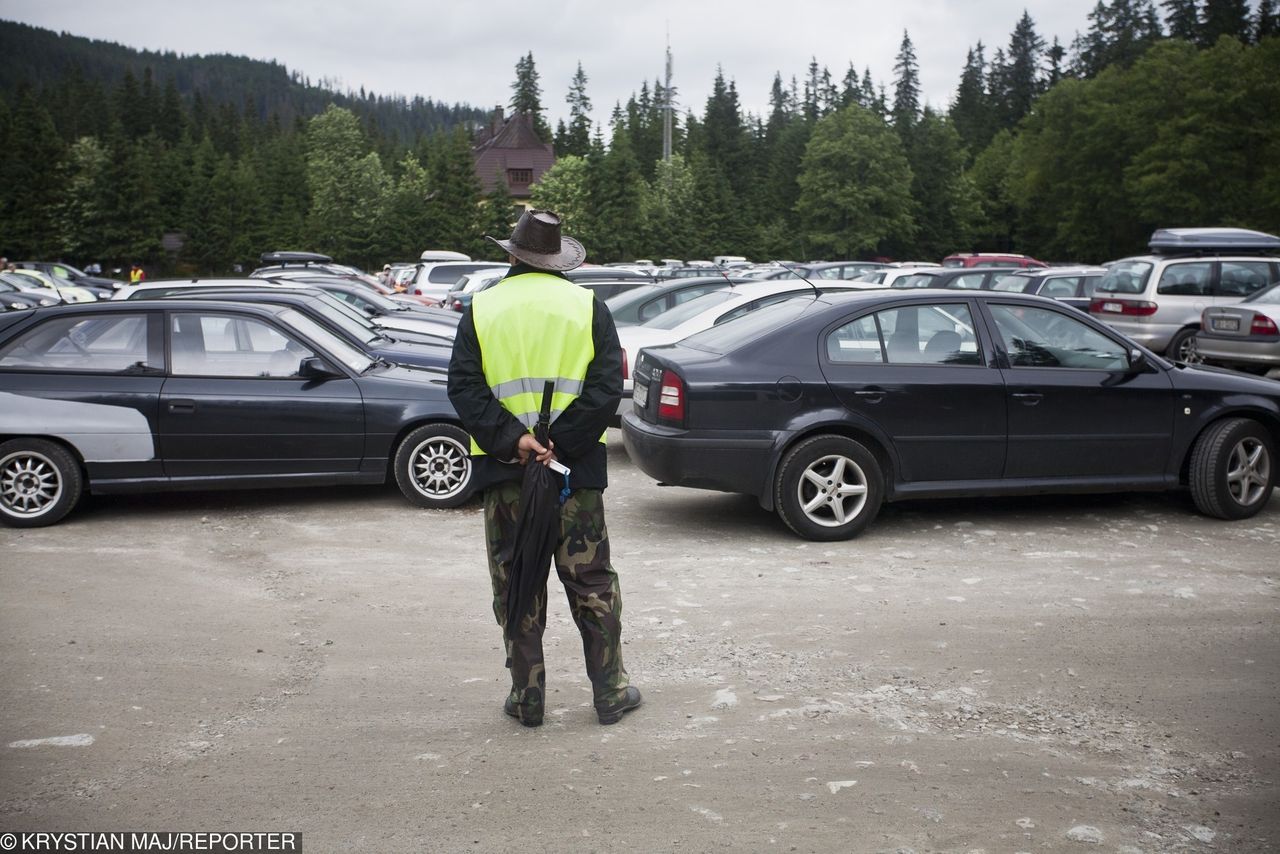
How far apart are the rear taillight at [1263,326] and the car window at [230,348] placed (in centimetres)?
1280

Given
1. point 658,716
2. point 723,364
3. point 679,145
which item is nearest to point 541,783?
point 658,716

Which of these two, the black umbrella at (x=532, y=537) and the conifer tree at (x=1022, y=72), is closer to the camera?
the black umbrella at (x=532, y=537)

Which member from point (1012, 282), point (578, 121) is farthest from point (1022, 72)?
point (1012, 282)

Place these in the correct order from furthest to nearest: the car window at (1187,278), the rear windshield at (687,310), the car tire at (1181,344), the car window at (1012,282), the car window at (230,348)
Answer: the car window at (1012,282) → the car window at (1187,278) → the car tire at (1181,344) → the rear windshield at (687,310) → the car window at (230,348)

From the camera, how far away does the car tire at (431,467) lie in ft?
28.4

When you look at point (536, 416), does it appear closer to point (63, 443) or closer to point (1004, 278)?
point (63, 443)

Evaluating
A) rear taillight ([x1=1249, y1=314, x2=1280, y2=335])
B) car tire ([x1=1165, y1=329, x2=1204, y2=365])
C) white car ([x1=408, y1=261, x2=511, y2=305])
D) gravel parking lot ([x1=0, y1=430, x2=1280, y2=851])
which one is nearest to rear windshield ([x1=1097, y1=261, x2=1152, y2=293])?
car tire ([x1=1165, y1=329, x2=1204, y2=365])

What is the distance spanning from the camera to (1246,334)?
1566cm

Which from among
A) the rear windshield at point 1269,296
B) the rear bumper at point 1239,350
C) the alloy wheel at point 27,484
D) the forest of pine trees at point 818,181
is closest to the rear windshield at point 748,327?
the alloy wheel at point 27,484

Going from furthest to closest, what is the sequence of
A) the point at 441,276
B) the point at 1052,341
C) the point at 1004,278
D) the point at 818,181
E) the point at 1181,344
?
the point at 818,181, the point at 441,276, the point at 1004,278, the point at 1181,344, the point at 1052,341

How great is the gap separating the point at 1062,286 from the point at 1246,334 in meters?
6.75

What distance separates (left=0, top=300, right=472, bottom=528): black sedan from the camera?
820cm

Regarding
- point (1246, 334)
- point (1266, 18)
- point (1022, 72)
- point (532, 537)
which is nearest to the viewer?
point (532, 537)

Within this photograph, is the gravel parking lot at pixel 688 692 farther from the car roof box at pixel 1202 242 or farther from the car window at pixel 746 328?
the car roof box at pixel 1202 242
